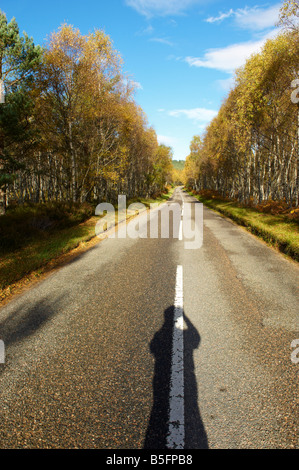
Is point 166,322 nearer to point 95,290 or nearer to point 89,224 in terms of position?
point 95,290

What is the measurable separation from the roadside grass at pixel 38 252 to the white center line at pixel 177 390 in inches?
143

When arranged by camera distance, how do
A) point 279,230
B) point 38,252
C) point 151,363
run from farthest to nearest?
point 279,230
point 38,252
point 151,363

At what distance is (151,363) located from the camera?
9.88ft

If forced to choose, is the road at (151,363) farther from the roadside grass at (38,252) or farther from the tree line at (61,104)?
the tree line at (61,104)

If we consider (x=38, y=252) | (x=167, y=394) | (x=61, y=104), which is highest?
(x=61, y=104)

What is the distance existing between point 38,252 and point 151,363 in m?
5.94

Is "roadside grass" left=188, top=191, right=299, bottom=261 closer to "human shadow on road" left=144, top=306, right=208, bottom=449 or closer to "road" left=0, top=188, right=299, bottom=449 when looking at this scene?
"road" left=0, top=188, right=299, bottom=449

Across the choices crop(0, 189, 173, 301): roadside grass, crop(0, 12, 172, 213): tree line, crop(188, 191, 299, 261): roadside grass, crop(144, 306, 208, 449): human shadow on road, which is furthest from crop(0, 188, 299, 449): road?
crop(0, 12, 172, 213): tree line

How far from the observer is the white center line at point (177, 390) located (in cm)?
210

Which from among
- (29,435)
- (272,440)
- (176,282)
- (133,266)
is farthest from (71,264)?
(272,440)

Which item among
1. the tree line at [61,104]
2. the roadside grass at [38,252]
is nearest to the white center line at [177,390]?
the roadside grass at [38,252]

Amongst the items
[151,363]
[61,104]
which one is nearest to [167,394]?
[151,363]

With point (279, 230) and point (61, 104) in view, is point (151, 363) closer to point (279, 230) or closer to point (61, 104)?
point (279, 230)

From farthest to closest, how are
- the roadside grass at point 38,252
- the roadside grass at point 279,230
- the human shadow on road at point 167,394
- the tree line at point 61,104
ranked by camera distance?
the tree line at point 61,104, the roadside grass at point 279,230, the roadside grass at point 38,252, the human shadow on road at point 167,394
